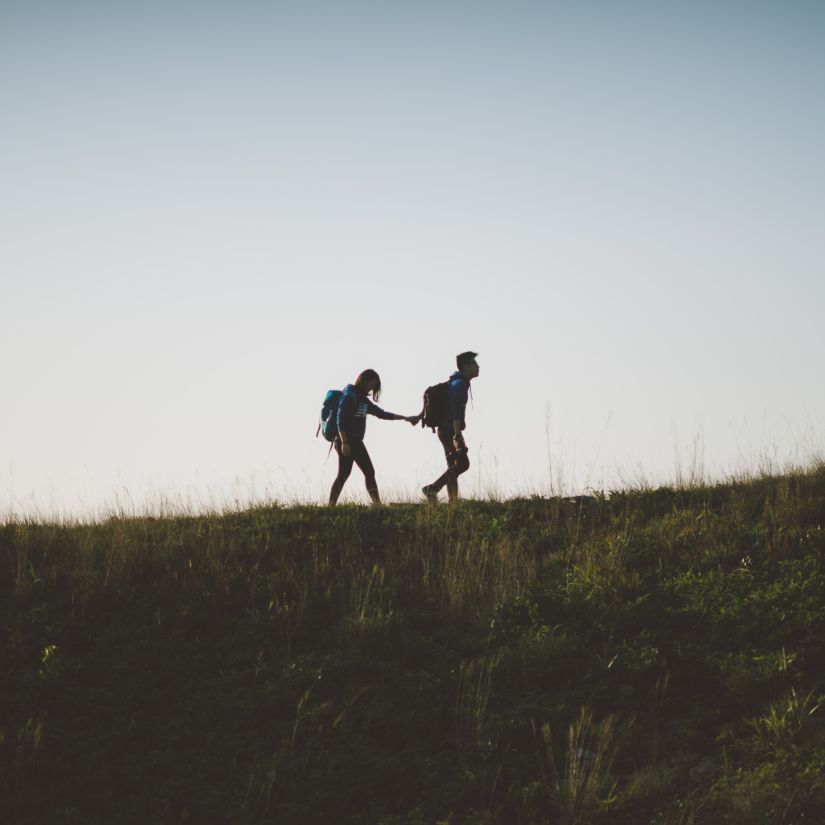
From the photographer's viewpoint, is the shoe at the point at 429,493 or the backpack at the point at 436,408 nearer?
the shoe at the point at 429,493

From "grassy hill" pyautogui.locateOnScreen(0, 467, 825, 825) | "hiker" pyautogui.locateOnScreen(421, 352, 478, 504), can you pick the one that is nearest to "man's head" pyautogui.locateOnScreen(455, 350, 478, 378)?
"hiker" pyautogui.locateOnScreen(421, 352, 478, 504)

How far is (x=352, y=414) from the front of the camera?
40.2 feet

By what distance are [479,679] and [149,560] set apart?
13.3ft

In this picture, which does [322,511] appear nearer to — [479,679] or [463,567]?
[463,567]

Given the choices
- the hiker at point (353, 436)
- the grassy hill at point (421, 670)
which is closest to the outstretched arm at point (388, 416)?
the hiker at point (353, 436)

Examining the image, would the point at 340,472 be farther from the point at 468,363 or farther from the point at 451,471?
the point at 468,363

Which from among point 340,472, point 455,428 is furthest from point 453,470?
point 340,472

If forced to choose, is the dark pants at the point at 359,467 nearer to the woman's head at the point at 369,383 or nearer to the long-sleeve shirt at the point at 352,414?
the long-sleeve shirt at the point at 352,414

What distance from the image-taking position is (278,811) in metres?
5.97

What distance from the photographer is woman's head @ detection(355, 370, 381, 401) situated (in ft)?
40.9

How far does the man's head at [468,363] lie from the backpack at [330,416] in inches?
68.7

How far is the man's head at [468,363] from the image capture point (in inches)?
495

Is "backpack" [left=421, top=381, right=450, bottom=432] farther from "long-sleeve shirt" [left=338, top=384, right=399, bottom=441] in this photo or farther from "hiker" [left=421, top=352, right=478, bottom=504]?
"long-sleeve shirt" [left=338, top=384, right=399, bottom=441]

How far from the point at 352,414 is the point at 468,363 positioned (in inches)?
72.0
